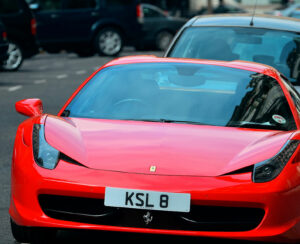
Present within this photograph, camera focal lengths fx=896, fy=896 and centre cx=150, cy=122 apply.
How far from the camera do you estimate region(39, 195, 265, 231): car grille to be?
4523 millimetres

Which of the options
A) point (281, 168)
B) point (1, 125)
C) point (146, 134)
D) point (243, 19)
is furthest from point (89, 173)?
point (1, 125)

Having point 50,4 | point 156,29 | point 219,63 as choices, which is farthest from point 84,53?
point 219,63

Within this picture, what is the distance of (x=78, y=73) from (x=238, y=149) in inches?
607

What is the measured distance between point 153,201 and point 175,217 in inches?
5.9

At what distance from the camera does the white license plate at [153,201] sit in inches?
176

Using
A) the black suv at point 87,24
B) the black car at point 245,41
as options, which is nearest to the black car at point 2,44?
the black suv at point 87,24

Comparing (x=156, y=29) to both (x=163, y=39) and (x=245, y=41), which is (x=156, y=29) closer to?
(x=163, y=39)

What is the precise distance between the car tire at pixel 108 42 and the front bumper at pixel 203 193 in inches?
815

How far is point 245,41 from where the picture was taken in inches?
362

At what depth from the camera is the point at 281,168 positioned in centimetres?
465

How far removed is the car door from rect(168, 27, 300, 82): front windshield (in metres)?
15.2

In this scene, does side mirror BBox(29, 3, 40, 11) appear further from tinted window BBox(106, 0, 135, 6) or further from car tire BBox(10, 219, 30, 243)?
car tire BBox(10, 219, 30, 243)

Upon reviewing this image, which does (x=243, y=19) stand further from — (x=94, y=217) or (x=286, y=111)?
(x=94, y=217)

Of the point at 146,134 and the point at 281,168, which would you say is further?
the point at 146,134
